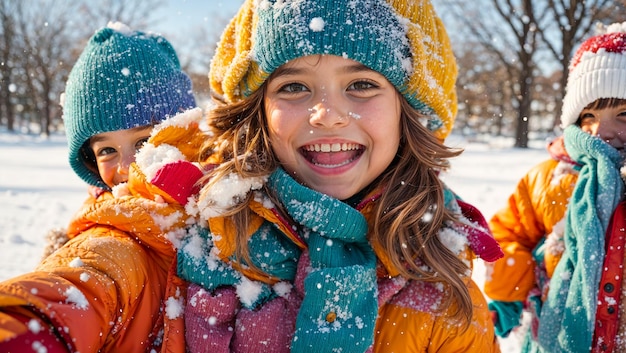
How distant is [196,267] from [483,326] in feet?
3.72

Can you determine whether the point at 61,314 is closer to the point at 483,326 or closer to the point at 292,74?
the point at 292,74

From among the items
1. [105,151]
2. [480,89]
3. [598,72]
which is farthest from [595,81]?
[480,89]

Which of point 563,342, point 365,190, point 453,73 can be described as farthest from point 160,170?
point 563,342

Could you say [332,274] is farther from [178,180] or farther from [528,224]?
[528,224]

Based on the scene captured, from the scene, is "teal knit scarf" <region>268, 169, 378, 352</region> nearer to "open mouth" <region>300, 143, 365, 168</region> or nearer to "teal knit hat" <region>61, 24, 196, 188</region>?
"open mouth" <region>300, 143, 365, 168</region>

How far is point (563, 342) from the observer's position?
2.17 meters

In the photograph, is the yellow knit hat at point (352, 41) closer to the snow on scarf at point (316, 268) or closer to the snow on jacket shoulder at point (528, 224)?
the snow on scarf at point (316, 268)

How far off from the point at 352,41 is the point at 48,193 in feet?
23.6

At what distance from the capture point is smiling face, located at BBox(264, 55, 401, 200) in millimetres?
1698

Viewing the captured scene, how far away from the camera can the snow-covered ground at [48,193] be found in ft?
12.7

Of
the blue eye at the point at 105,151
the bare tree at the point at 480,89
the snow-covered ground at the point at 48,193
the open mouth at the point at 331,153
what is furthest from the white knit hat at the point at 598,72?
the bare tree at the point at 480,89

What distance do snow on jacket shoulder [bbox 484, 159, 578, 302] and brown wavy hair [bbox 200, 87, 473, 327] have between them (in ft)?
2.70

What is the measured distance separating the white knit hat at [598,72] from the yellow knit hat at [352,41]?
2.95 ft

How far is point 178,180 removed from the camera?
165 cm
